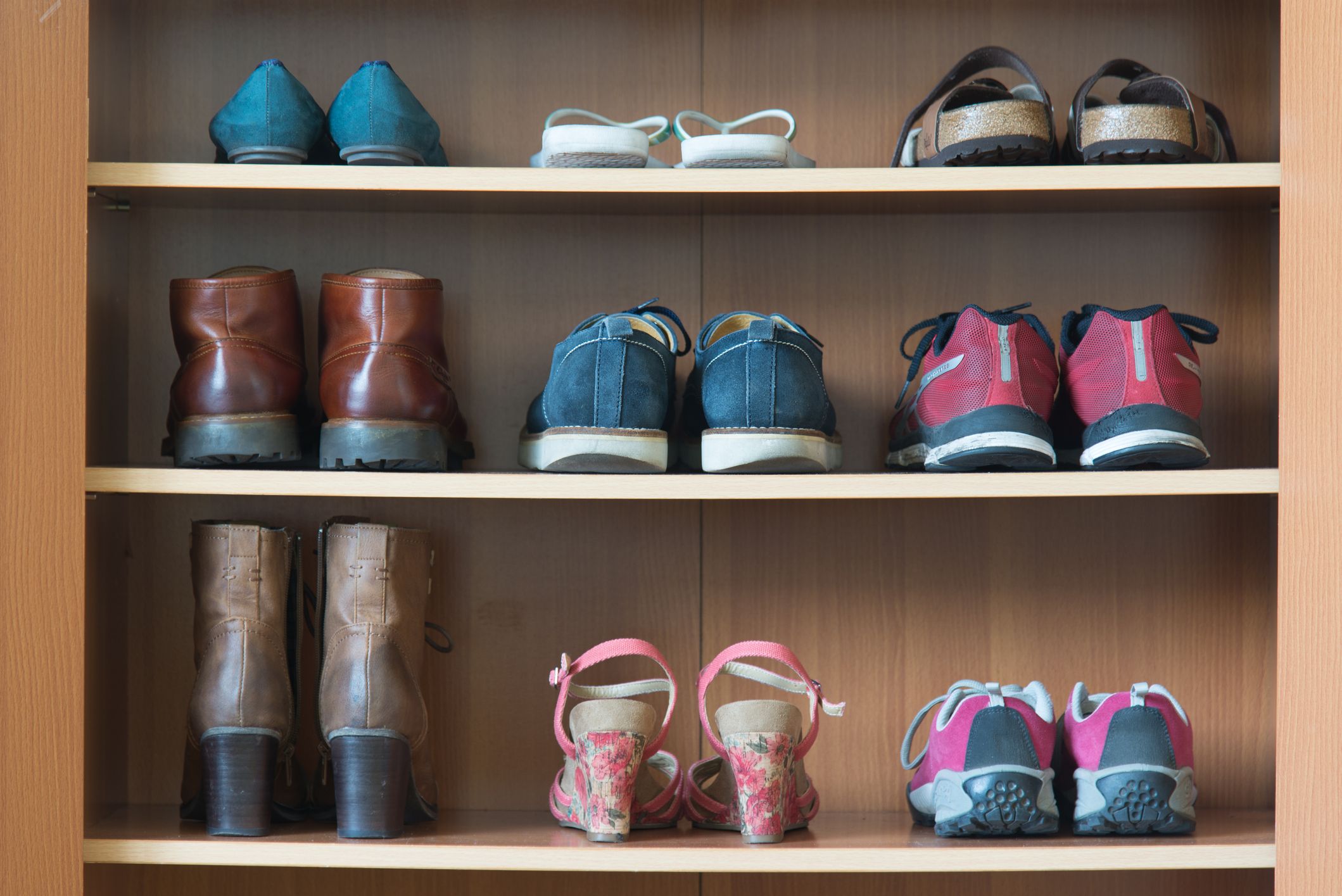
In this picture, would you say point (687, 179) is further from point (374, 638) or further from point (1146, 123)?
point (374, 638)

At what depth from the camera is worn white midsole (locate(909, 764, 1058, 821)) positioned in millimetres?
1403

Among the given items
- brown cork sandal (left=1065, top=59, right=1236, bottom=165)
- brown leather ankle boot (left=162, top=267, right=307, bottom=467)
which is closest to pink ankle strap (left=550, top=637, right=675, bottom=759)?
brown leather ankle boot (left=162, top=267, right=307, bottom=467)

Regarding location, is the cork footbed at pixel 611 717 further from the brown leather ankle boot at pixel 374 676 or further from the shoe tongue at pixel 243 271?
the shoe tongue at pixel 243 271

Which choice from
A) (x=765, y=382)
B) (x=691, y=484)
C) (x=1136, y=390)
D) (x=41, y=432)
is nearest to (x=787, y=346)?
(x=765, y=382)

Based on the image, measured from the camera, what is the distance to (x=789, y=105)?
68.1 inches

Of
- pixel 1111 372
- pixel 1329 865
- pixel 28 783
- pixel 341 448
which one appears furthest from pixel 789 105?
pixel 28 783

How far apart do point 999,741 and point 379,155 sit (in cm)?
106

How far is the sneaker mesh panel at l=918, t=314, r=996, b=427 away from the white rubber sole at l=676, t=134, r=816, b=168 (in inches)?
12.4

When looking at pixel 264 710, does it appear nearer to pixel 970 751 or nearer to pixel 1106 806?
pixel 970 751

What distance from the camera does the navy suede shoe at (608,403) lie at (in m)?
1.40

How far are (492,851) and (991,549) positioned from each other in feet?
2.74

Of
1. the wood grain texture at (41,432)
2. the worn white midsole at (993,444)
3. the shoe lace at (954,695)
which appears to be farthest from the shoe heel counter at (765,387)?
the wood grain texture at (41,432)

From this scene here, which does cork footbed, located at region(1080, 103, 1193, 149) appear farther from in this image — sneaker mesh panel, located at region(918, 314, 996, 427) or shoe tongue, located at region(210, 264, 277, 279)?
shoe tongue, located at region(210, 264, 277, 279)

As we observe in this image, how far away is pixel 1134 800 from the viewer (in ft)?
4.60
